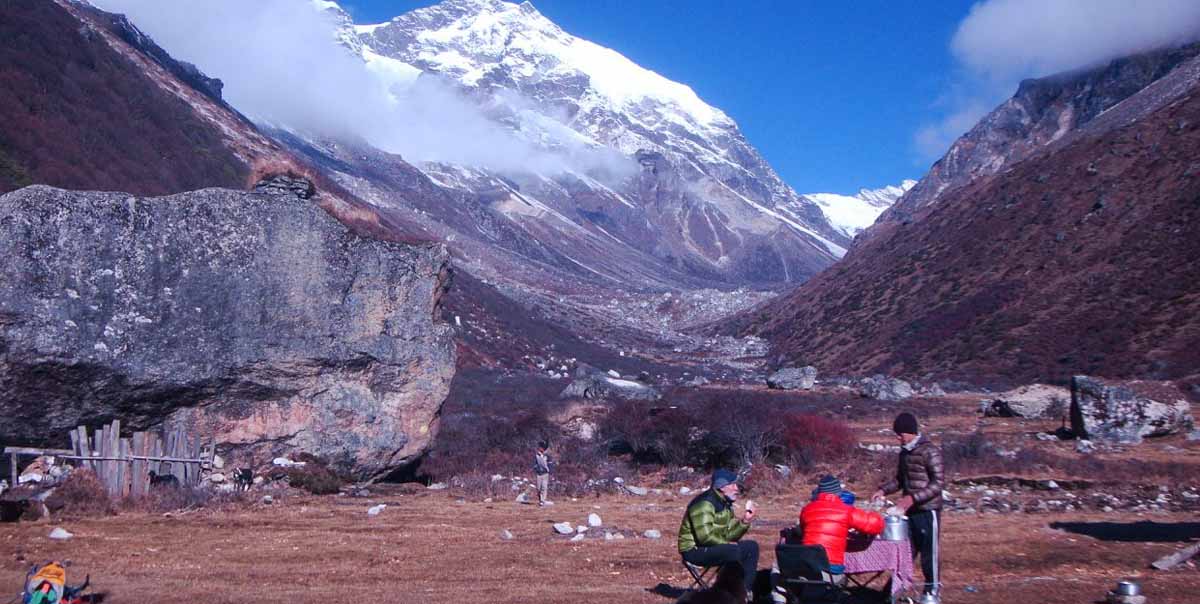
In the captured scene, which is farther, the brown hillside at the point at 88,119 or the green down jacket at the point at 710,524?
the brown hillside at the point at 88,119

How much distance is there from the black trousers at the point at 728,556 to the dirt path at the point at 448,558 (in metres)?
0.73

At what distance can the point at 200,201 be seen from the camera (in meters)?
17.0

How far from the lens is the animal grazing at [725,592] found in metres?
5.48

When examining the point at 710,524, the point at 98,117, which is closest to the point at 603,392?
the point at 710,524

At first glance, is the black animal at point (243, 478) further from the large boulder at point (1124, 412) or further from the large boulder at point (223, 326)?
the large boulder at point (1124, 412)

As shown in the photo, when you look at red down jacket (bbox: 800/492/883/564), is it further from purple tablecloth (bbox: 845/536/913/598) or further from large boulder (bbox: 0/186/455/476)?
large boulder (bbox: 0/186/455/476)

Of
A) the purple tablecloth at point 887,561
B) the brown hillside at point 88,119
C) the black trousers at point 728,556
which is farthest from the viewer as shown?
the brown hillside at point 88,119

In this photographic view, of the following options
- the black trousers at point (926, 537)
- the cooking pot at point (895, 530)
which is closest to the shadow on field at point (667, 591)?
the cooking pot at point (895, 530)

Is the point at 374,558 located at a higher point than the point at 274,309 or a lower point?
lower

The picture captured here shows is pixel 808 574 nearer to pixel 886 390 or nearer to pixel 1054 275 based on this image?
pixel 886 390

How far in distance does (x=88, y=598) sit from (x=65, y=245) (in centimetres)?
881

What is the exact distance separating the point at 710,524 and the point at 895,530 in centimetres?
153

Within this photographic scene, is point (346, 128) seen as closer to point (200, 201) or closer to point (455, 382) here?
point (455, 382)

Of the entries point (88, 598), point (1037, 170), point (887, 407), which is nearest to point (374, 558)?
point (88, 598)
